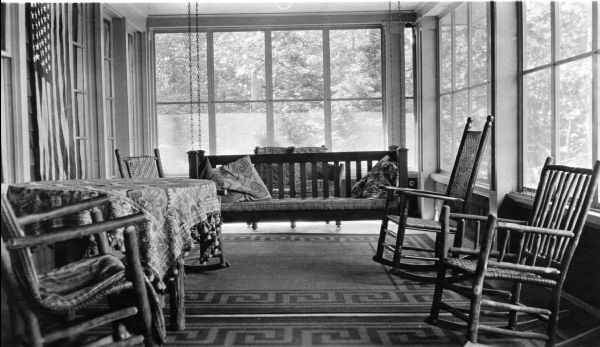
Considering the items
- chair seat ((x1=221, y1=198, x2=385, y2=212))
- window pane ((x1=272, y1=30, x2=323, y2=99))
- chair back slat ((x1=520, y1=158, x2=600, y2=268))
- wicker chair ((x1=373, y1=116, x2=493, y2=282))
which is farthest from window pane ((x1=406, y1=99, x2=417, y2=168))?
chair back slat ((x1=520, y1=158, x2=600, y2=268))

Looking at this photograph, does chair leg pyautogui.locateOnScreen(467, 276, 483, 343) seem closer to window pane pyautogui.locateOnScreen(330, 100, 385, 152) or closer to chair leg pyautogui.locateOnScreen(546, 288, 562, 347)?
chair leg pyautogui.locateOnScreen(546, 288, 562, 347)

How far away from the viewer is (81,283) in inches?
74.1

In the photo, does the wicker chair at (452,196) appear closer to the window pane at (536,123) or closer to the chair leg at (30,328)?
the window pane at (536,123)

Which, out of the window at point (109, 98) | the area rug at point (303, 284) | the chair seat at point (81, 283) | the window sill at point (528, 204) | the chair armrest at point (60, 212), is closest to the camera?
the chair seat at point (81, 283)

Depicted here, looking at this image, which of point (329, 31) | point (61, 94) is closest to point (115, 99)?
point (61, 94)

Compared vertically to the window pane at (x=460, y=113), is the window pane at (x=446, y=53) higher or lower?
higher

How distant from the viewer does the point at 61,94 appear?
4559 millimetres

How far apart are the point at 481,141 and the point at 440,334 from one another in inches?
56.6

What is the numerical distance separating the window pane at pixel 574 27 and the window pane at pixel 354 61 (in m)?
3.90

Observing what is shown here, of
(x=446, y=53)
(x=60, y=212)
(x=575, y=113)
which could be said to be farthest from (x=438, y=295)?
(x=446, y=53)

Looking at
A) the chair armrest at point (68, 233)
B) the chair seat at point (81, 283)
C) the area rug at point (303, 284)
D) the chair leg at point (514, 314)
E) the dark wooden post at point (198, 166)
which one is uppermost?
the dark wooden post at point (198, 166)

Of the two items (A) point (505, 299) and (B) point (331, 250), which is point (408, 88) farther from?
(A) point (505, 299)

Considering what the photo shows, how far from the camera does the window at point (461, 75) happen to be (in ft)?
17.0

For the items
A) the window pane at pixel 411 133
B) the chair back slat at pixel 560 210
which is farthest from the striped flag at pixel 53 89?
the window pane at pixel 411 133
